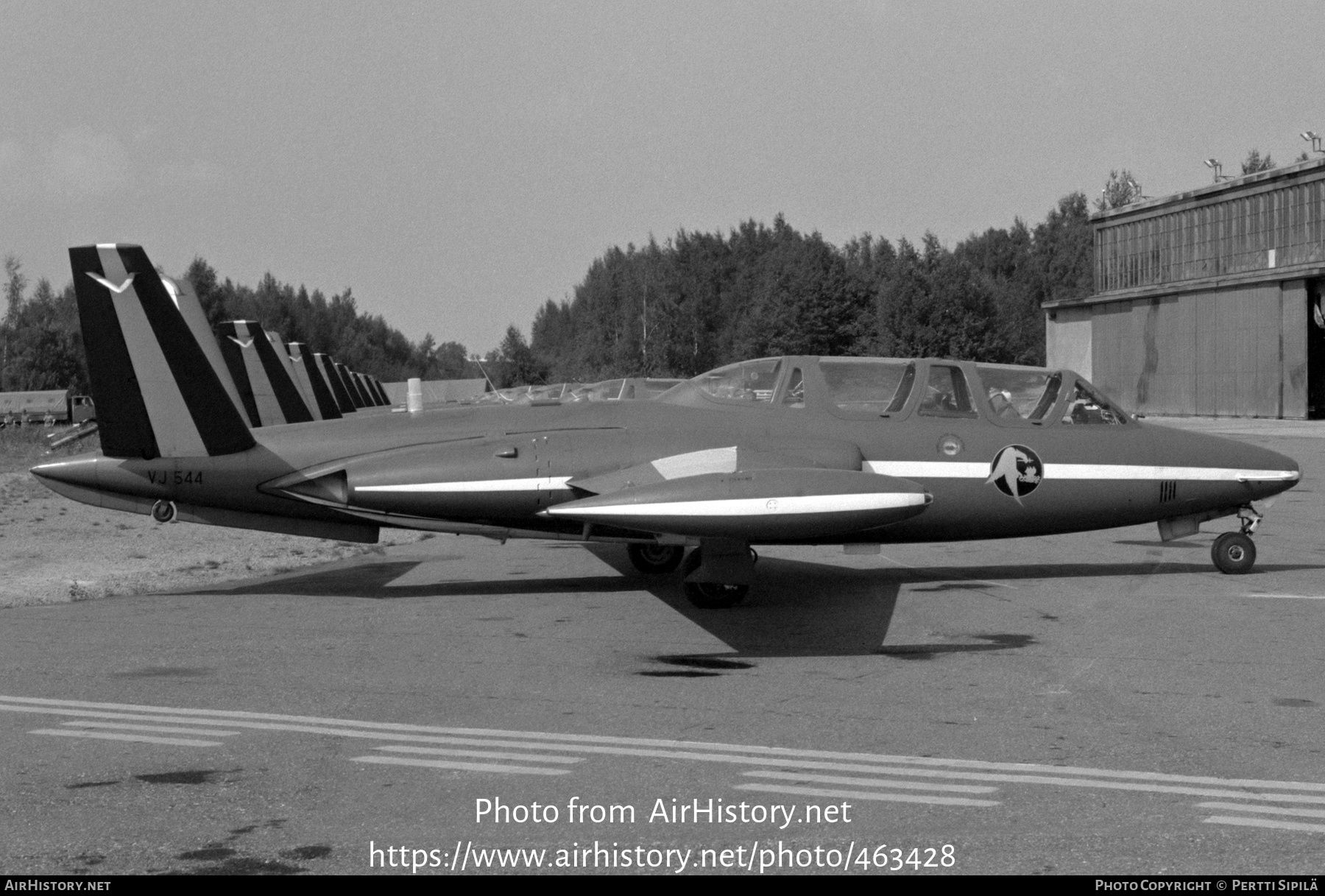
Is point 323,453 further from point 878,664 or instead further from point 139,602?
point 878,664

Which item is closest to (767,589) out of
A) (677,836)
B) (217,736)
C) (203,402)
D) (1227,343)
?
(203,402)

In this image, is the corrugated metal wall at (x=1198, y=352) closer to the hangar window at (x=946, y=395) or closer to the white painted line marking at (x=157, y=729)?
the hangar window at (x=946, y=395)

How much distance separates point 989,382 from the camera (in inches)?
516

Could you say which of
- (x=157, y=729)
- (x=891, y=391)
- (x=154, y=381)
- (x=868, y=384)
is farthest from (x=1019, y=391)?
(x=157, y=729)

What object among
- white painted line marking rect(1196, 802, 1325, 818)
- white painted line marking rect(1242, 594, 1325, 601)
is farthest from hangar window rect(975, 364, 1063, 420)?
white painted line marking rect(1196, 802, 1325, 818)

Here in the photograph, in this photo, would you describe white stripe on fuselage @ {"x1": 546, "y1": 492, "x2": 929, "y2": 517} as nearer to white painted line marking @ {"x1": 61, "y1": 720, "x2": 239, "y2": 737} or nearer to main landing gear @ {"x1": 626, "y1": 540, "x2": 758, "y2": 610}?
main landing gear @ {"x1": 626, "y1": 540, "x2": 758, "y2": 610}

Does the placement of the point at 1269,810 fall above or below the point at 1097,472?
below

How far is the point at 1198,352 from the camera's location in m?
64.6

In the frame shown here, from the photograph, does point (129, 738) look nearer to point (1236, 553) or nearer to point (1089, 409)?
point (1089, 409)

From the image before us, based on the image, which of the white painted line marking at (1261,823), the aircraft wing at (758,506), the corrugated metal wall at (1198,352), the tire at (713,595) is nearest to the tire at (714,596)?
the tire at (713,595)

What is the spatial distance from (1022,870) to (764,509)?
17.0ft

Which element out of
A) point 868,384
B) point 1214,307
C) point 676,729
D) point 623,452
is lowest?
point 676,729

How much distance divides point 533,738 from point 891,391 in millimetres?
6705

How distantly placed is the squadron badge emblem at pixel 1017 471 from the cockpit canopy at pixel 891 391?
36cm
